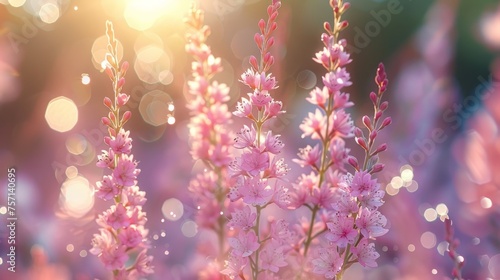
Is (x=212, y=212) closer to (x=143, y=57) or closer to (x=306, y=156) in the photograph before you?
(x=306, y=156)

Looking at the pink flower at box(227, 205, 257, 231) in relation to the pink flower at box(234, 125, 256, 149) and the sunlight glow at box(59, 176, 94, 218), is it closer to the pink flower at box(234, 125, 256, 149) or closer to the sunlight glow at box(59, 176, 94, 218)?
the pink flower at box(234, 125, 256, 149)

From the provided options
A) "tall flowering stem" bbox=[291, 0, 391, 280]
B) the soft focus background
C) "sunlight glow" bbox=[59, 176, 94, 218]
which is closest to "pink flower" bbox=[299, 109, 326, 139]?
"tall flowering stem" bbox=[291, 0, 391, 280]

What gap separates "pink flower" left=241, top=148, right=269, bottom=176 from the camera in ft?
1.25

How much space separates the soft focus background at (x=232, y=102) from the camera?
0.69 m

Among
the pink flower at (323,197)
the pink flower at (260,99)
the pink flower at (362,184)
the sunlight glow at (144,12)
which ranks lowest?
the pink flower at (323,197)

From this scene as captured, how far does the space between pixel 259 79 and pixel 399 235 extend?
1.27 ft

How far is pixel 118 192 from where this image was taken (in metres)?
0.41

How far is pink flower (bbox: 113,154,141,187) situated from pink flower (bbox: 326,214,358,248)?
14 centimetres

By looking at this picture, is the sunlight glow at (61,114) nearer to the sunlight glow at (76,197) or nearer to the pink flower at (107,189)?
the sunlight glow at (76,197)

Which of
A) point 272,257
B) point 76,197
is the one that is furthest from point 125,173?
point 76,197

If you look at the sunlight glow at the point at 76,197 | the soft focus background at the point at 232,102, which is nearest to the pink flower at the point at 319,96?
the soft focus background at the point at 232,102

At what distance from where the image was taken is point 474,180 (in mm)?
697

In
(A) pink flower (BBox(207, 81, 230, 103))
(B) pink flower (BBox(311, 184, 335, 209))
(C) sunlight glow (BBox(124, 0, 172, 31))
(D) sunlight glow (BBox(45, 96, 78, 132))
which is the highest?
(C) sunlight glow (BBox(124, 0, 172, 31))

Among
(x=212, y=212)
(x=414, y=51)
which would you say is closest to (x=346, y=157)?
(x=212, y=212)
